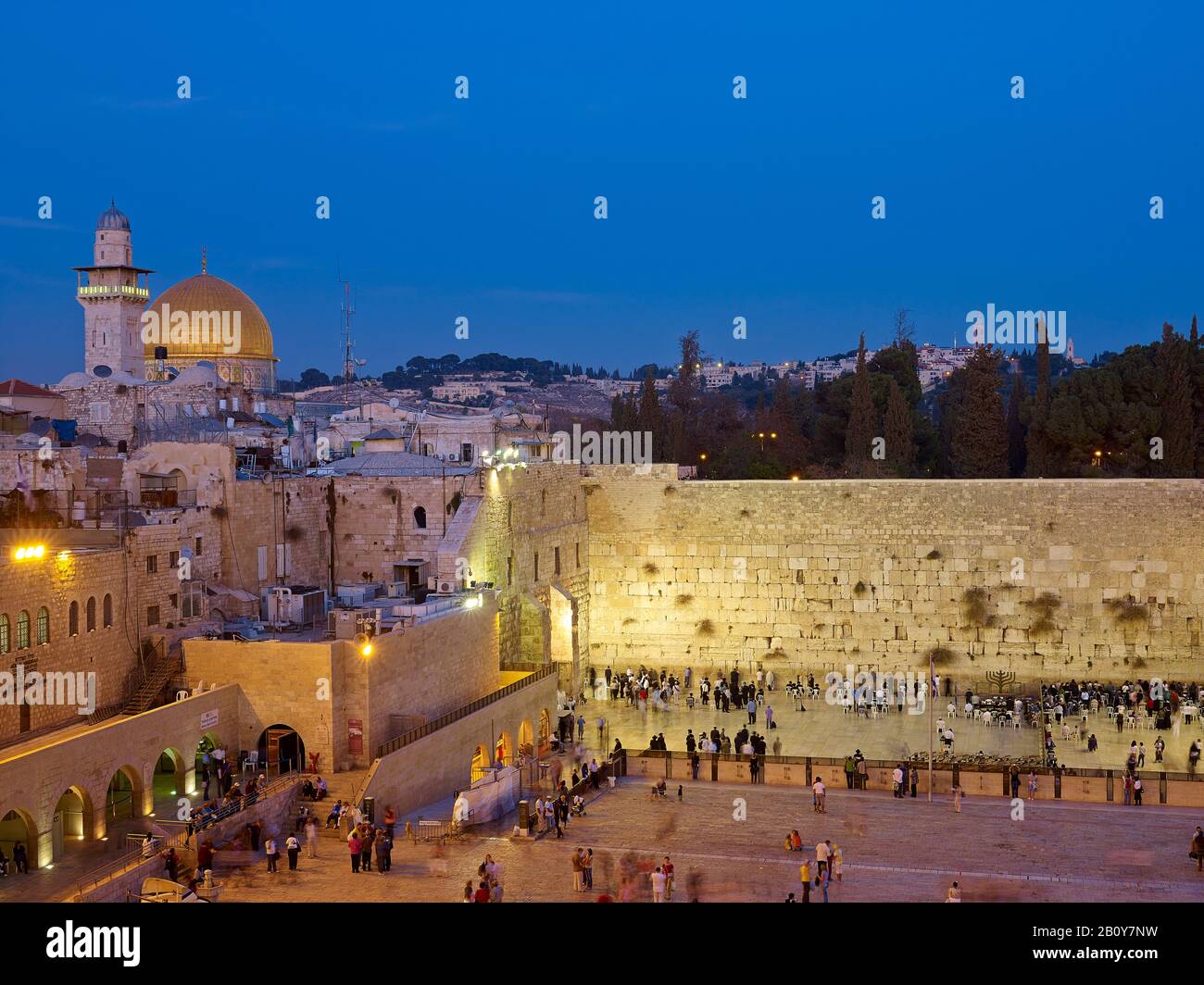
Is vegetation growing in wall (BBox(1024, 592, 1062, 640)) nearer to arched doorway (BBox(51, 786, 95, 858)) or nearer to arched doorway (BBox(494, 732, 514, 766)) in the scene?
arched doorway (BBox(494, 732, 514, 766))

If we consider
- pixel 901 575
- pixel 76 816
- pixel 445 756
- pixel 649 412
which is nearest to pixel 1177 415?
pixel 901 575

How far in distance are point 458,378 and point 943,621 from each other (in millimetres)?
86549

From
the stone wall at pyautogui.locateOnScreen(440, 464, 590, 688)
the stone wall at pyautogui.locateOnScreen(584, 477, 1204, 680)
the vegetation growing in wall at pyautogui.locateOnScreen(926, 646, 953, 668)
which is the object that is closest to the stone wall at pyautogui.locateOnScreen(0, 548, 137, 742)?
the stone wall at pyautogui.locateOnScreen(440, 464, 590, 688)

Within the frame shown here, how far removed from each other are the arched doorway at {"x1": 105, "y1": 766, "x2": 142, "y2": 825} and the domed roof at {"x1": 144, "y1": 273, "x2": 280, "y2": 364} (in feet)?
80.6

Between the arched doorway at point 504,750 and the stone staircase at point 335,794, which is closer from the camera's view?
the stone staircase at point 335,794

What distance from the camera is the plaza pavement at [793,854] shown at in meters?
14.2

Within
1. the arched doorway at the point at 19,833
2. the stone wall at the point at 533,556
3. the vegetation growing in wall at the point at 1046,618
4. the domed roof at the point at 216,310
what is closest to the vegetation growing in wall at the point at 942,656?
the vegetation growing in wall at the point at 1046,618

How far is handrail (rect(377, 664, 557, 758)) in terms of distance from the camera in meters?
17.8

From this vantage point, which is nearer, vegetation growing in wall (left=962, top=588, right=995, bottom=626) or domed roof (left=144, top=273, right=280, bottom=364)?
vegetation growing in wall (left=962, top=588, right=995, bottom=626)

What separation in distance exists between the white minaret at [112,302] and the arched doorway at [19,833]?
3169 centimetres

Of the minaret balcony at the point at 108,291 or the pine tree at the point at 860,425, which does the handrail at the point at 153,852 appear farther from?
the minaret balcony at the point at 108,291

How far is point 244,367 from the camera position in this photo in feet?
128
